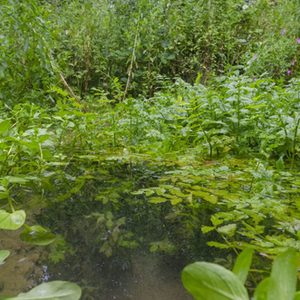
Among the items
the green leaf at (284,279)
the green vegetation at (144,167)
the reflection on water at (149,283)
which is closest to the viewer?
the green leaf at (284,279)

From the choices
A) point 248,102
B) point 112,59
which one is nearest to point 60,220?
point 248,102

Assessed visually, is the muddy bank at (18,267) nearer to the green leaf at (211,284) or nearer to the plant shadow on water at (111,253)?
the plant shadow on water at (111,253)

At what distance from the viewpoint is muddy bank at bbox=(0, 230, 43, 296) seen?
61 centimetres

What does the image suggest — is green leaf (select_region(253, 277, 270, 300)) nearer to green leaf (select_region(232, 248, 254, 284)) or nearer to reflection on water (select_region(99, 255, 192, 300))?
green leaf (select_region(232, 248, 254, 284))

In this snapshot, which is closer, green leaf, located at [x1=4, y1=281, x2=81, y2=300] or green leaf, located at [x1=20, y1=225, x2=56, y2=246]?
green leaf, located at [x1=4, y1=281, x2=81, y2=300]

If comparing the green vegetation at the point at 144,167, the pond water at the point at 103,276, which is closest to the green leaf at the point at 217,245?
the green vegetation at the point at 144,167

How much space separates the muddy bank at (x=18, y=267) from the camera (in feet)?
2.01

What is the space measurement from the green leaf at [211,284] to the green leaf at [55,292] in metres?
0.18

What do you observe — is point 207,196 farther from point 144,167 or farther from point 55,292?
point 55,292

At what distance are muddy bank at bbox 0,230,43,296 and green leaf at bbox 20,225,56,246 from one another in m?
0.01

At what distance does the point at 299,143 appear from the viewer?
1.83 meters

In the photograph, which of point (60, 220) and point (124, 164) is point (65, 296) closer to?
point (60, 220)

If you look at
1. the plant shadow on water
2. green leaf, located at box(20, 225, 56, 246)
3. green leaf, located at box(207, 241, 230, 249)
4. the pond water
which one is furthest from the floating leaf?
green leaf, located at box(20, 225, 56, 246)

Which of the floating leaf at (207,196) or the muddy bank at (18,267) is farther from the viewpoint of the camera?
the floating leaf at (207,196)
